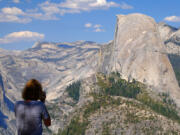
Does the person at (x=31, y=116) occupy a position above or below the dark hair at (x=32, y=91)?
below

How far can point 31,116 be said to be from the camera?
1390 centimetres

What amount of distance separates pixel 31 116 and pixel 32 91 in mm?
1013

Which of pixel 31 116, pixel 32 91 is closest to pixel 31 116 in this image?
pixel 31 116

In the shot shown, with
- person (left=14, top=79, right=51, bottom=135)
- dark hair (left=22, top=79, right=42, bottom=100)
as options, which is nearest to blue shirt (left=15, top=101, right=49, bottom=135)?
person (left=14, top=79, right=51, bottom=135)

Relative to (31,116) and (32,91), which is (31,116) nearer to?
(31,116)

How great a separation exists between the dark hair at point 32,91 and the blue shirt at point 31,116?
1.23 ft

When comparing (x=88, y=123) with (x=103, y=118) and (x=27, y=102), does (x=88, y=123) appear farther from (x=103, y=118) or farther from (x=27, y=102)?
(x=27, y=102)

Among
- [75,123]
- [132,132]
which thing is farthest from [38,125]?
[75,123]

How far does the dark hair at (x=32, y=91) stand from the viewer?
14.3 m

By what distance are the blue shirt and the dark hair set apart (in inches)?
14.7

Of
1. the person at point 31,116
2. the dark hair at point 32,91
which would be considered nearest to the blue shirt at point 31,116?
the person at point 31,116

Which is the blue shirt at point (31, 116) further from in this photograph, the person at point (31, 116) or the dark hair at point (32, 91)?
the dark hair at point (32, 91)

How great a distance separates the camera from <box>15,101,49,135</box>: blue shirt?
13.8 metres

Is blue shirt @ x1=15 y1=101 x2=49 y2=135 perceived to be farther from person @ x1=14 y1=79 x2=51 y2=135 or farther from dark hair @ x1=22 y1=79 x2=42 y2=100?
dark hair @ x1=22 y1=79 x2=42 y2=100
